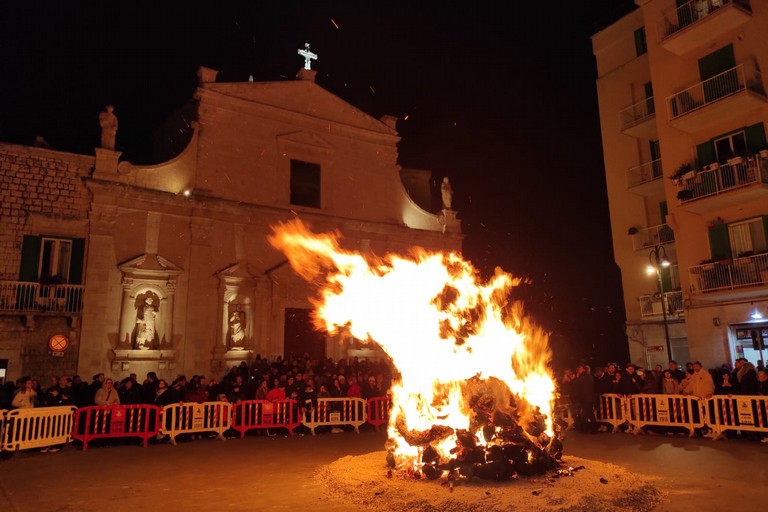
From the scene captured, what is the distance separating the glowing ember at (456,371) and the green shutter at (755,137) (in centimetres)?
1244

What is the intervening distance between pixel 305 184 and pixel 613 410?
16.1 metres

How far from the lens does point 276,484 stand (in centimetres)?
861

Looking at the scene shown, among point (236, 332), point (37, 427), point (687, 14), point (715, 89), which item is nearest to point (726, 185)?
point (715, 89)

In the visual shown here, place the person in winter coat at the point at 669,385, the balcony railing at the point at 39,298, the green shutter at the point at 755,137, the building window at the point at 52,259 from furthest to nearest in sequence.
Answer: the building window at the point at 52,259, the green shutter at the point at 755,137, the balcony railing at the point at 39,298, the person in winter coat at the point at 669,385

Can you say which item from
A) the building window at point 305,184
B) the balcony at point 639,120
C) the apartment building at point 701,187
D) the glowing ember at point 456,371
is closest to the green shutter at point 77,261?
the building window at point 305,184

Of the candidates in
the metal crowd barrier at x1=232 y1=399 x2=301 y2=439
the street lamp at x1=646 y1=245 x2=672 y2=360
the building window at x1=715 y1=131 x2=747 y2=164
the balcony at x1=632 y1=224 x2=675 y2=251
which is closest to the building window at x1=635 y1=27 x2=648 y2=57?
the building window at x1=715 y1=131 x2=747 y2=164

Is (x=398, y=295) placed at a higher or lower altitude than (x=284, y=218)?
lower

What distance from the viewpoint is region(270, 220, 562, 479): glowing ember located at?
8.42 meters

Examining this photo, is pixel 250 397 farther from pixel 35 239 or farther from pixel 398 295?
pixel 35 239

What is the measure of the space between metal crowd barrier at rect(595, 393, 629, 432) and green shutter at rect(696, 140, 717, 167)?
1053 centimetres

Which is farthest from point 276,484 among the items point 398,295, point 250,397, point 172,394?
point 250,397

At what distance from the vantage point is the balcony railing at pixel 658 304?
22359 mm

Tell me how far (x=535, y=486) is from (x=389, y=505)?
2029mm

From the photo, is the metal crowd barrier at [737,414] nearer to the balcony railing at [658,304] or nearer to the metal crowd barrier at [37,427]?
the balcony railing at [658,304]
